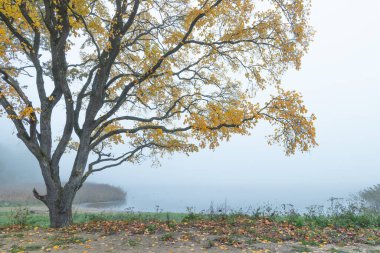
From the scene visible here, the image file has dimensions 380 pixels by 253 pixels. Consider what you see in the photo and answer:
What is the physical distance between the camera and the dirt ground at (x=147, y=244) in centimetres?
815

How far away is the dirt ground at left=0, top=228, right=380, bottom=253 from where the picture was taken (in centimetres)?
815

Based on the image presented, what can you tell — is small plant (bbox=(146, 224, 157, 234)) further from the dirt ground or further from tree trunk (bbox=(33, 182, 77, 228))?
tree trunk (bbox=(33, 182, 77, 228))

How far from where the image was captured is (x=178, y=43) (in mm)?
11680

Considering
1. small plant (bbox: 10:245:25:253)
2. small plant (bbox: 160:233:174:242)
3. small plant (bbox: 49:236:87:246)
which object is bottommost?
small plant (bbox: 10:245:25:253)

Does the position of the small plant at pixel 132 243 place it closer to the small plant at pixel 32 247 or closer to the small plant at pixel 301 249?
the small plant at pixel 32 247

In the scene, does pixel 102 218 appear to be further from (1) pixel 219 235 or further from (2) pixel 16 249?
(1) pixel 219 235

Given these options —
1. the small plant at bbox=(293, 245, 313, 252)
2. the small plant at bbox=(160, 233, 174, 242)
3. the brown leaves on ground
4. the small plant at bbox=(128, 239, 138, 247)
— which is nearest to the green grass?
the brown leaves on ground

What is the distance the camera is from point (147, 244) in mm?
8664

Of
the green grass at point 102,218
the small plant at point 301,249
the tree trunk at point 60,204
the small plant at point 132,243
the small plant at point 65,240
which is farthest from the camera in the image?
the green grass at point 102,218

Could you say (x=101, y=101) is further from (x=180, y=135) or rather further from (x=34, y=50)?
(x=180, y=135)

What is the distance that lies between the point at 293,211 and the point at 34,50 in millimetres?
11615

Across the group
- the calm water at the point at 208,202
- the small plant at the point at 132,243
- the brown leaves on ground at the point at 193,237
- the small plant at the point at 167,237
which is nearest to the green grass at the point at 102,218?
the calm water at the point at 208,202

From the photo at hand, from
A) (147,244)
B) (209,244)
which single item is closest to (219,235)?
(209,244)

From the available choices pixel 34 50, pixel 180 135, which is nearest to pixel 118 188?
pixel 180 135
